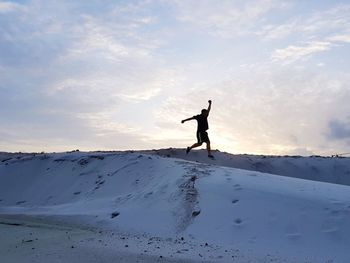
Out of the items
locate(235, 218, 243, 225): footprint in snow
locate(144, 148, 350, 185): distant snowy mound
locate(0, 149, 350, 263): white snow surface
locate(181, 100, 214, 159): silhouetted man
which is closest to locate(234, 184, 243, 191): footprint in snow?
locate(0, 149, 350, 263): white snow surface

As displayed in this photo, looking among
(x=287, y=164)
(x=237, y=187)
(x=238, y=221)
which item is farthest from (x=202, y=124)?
(x=238, y=221)

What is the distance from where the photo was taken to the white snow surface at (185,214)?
29.6 feet

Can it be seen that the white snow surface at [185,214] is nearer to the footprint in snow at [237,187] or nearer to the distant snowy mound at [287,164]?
the footprint in snow at [237,187]

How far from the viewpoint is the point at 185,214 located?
11.8 metres

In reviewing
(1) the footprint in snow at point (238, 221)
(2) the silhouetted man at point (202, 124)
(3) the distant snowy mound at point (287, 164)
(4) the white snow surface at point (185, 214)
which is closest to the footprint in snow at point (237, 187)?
(4) the white snow surface at point (185, 214)

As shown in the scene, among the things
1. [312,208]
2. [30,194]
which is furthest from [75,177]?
[312,208]

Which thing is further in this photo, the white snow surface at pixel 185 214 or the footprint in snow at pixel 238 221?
the footprint in snow at pixel 238 221

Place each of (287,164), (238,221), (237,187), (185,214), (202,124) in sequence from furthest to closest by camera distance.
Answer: (287,164) < (202,124) < (237,187) < (185,214) < (238,221)

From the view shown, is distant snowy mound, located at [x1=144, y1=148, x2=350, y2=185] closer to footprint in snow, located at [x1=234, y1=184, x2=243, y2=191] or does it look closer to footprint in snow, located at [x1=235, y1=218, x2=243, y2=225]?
footprint in snow, located at [x1=234, y1=184, x2=243, y2=191]

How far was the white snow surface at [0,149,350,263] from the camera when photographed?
355 inches

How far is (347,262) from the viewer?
8.41 m

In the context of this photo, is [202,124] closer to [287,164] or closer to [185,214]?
[287,164]

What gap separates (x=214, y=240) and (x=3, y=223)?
6323mm

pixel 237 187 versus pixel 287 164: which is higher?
pixel 287 164
